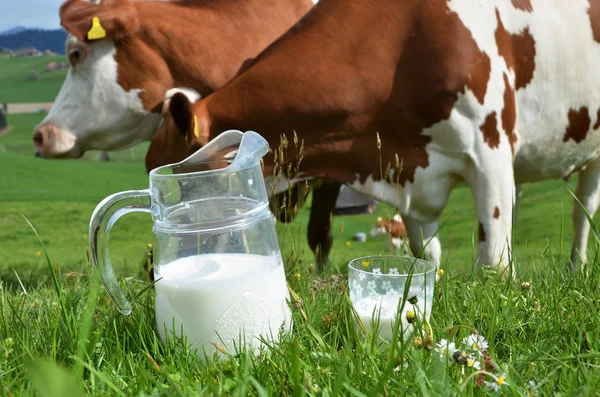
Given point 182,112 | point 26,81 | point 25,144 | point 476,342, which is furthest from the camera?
point 26,81

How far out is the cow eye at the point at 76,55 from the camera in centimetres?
323

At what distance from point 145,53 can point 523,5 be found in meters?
1.86

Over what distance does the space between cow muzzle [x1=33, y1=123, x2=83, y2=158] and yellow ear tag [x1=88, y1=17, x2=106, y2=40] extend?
700mm

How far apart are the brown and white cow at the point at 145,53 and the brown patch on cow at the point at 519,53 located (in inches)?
56.6

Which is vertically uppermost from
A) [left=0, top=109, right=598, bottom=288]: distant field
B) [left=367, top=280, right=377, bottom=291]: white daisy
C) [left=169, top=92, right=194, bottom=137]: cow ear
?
[left=169, top=92, right=194, bottom=137]: cow ear

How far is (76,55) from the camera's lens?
Answer: 10.7 feet

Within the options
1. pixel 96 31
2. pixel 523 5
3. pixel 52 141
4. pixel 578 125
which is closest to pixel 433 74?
pixel 523 5

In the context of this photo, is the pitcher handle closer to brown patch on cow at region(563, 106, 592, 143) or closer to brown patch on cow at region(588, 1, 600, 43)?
brown patch on cow at region(563, 106, 592, 143)

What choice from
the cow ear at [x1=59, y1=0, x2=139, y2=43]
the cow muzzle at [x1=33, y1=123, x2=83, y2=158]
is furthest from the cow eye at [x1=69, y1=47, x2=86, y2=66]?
the cow muzzle at [x1=33, y1=123, x2=83, y2=158]

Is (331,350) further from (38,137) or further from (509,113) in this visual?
(38,137)

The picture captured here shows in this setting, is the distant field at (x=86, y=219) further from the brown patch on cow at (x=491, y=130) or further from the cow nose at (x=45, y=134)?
the brown patch on cow at (x=491, y=130)

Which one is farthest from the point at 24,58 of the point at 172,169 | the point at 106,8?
the point at 172,169

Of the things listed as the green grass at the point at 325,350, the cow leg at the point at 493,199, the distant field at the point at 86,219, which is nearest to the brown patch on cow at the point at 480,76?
the cow leg at the point at 493,199

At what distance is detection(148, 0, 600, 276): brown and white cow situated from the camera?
7.52 ft
